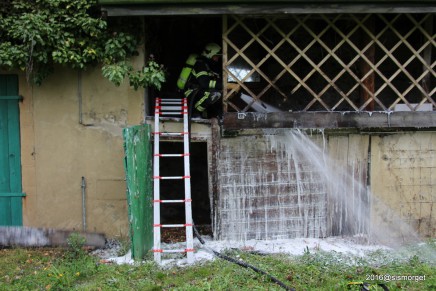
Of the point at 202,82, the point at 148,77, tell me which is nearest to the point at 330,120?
the point at 202,82

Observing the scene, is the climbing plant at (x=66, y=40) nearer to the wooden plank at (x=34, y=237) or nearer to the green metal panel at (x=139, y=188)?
the green metal panel at (x=139, y=188)

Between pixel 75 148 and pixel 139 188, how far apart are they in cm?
161

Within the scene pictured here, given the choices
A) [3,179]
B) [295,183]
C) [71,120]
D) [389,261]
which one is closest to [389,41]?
[295,183]

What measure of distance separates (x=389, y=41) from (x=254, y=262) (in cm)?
513

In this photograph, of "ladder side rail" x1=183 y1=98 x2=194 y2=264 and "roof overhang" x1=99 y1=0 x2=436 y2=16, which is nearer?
"ladder side rail" x1=183 y1=98 x2=194 y2=264

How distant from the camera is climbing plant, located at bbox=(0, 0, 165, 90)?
232 inches

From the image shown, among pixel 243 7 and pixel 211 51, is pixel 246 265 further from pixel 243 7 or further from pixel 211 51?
pixel 243 7

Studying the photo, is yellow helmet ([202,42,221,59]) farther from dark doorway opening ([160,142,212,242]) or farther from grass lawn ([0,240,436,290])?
grass lawn ([0,240,436,290])

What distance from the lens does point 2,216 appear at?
6.76 meters

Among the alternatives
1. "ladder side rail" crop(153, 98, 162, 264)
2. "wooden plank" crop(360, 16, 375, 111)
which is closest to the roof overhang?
"wooden plank" crop(360, 16, 375, 111)

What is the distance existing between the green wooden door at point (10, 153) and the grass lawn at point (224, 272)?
924 millimetres

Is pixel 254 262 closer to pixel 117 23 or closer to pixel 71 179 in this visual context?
pixel 71 179

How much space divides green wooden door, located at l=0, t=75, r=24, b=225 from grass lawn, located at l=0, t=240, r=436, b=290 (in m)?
0.92

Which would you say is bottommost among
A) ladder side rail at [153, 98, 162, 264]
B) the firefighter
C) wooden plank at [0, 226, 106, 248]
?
wooden plank at [0, 226, 106, 248]
